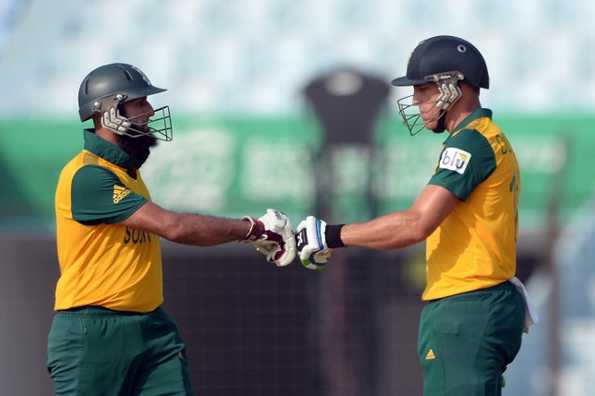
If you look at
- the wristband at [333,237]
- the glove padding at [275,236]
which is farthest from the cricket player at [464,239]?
the glove padding at [275,236]

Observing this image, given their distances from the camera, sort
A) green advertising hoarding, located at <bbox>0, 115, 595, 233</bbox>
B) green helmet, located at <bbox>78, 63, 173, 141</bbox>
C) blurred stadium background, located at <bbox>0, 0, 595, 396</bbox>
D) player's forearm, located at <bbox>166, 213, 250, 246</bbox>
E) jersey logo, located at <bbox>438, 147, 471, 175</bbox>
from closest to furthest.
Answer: jersey logo, located at <bbox>438, 147, 471, 175</bbox>
player's forearm, located at <bbox>166, 213, 250, 246</bbox>
green helmet, located at <bbox>78, 63, 173, 141</bbox>
blurred stadium background, located at <bbox>0, 0, 595, 396</bbox>
green advertising hoarding, located at <bbox>0, 115, 595, 233</bbox>

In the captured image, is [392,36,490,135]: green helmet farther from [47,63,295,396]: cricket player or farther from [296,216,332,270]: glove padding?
[47,63,295,396]: cricket player

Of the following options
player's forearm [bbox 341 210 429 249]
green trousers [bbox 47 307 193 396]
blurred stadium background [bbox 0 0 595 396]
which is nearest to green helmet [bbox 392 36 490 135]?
player's forearm [bbox 341 210 429 249]

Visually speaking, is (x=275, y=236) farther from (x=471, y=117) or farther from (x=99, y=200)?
(x=471, y=117)

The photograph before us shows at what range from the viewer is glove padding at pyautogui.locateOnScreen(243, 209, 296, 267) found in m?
5.27

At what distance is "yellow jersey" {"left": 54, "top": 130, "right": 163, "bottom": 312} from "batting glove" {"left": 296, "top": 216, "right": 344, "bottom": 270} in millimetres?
592

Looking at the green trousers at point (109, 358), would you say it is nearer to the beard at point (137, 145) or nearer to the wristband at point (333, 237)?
the beard at point (137, 145)

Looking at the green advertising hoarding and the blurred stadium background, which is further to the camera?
the green advertising hoarding

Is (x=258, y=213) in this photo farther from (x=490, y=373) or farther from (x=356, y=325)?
(x=490, y=373)

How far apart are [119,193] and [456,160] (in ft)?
4.02

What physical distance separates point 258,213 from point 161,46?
87.4 inches

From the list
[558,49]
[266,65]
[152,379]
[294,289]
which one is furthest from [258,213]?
[152,379]

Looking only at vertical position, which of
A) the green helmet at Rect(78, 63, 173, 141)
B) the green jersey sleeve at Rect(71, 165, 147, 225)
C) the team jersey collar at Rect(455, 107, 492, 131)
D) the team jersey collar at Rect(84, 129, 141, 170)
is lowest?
the green jersey sleeve at Rect(71, 165, 147, 225)

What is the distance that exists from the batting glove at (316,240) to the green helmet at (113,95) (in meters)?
0.63
